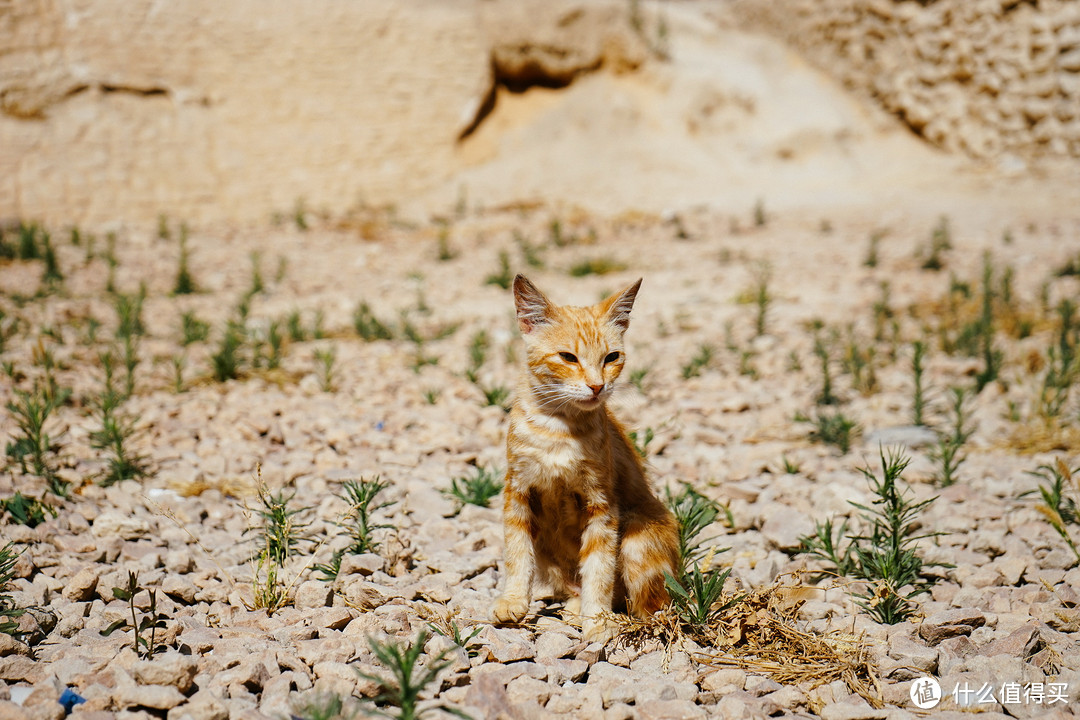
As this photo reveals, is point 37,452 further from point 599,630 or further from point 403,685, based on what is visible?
point 599,630

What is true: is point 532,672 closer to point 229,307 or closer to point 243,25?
point 229,307

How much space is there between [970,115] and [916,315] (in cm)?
763

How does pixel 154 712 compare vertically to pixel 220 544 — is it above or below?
above

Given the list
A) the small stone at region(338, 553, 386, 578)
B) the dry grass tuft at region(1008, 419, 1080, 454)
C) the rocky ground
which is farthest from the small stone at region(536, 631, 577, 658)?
the dry grass tuft at region(1008, 419, 1080, 454)

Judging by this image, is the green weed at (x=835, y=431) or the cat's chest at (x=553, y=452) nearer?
the cat's chest at (x=553, y=452)

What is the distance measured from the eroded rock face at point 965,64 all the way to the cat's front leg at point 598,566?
37.8 feet

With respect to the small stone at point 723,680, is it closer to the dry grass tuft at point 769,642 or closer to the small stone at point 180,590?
the dry grass tuft at point 769,642

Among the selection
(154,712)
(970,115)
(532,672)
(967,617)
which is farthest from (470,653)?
(970,115)

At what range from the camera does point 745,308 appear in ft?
20.5

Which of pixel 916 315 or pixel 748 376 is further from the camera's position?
pixel 916 315

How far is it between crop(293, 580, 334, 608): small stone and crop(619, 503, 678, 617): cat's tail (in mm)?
1060

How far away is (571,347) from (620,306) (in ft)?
1.09

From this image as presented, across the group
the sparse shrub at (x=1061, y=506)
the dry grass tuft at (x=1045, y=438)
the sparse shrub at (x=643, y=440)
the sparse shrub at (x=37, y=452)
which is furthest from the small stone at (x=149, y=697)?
the dry grass tuft at (x=1045, y=438)

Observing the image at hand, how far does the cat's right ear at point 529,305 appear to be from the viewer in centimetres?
265
